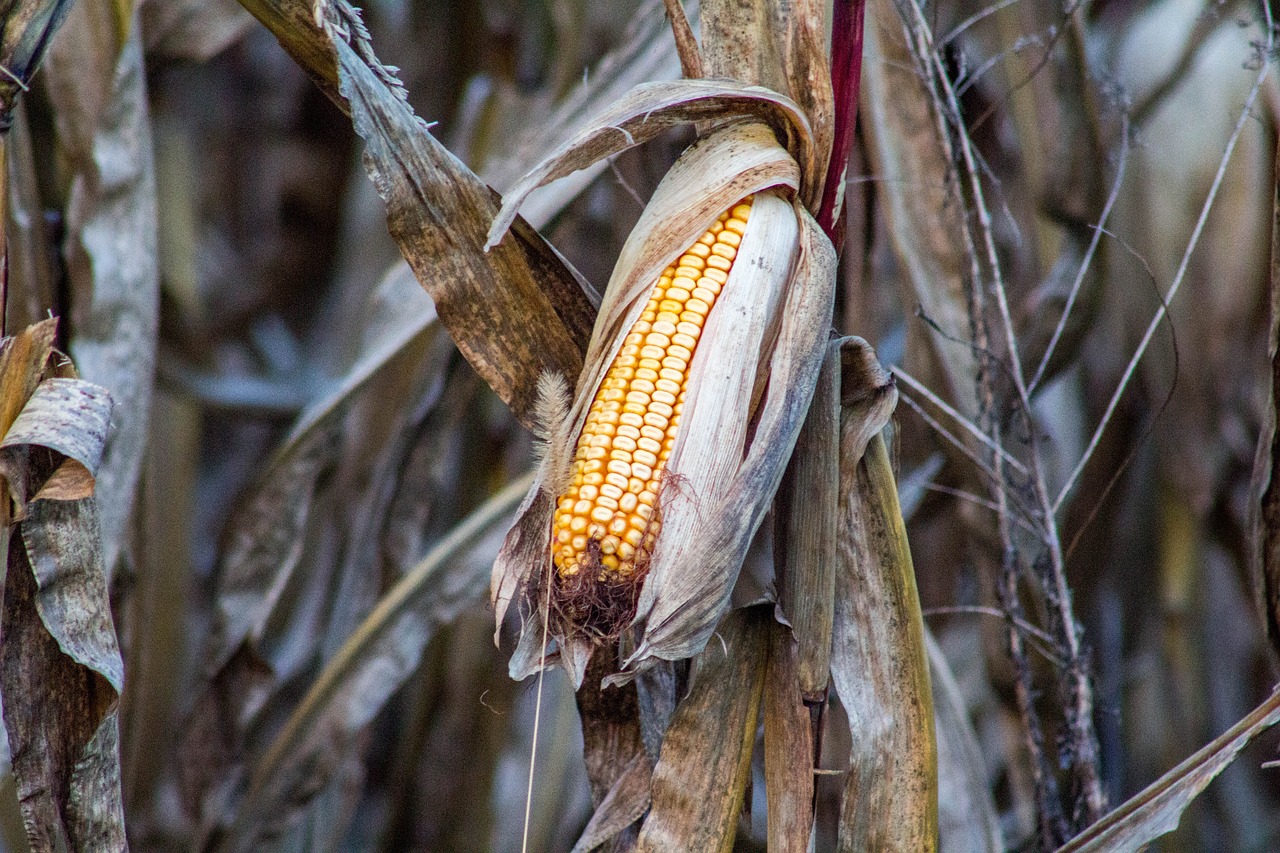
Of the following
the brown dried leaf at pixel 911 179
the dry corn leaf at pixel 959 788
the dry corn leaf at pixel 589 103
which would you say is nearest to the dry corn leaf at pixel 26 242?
the dry corn leaf at pixel 589 103

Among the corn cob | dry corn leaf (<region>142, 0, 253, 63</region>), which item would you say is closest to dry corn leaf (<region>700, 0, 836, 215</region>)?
the corn cob

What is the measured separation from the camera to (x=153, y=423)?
60.1 inches

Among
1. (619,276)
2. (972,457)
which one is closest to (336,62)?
(619,276)

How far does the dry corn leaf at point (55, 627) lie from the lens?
0.68m

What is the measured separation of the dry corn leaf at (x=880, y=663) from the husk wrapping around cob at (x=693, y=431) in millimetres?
136

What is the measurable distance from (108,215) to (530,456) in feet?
1.92

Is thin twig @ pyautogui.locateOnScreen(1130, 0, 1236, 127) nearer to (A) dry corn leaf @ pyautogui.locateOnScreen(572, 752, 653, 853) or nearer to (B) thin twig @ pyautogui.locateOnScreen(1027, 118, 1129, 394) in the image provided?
(B) thin twig @ pyautogui.locateOnScreen(1027, 118, 1129, 394)

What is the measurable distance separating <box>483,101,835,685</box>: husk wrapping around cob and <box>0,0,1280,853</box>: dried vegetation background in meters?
0.08

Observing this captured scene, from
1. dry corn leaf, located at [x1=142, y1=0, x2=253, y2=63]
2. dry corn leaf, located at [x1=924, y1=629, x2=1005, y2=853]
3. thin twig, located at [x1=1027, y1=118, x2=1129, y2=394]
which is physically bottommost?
dry corn leaf, located at [x1=924, y1=629, x2=1005, y2=853]

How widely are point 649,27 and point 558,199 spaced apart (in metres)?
0.26

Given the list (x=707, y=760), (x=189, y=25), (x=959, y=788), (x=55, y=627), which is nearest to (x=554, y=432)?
(x=707, y=760)

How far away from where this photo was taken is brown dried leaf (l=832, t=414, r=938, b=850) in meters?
0.75

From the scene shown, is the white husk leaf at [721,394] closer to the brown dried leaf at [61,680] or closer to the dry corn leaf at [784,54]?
the dry corn leaf at [784,54]

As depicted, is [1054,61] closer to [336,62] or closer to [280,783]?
[336,62]
